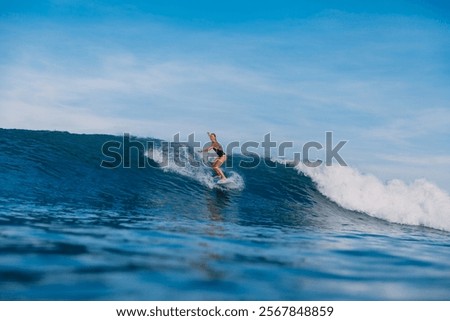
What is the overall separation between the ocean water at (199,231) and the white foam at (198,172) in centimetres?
8

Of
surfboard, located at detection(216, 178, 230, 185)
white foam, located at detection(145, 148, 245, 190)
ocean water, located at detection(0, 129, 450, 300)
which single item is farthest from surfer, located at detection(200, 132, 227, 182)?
ocean water, located at detection(0, 129, 450, 300)

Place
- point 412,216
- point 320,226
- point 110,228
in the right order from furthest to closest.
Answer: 1. point 412,216
2. point 320,226
3. point 110,228

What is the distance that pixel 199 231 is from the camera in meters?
6.17

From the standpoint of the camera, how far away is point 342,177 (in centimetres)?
1436

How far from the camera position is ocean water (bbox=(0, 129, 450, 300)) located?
3242 millimetres

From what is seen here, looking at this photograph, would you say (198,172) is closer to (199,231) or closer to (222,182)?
(222,182)

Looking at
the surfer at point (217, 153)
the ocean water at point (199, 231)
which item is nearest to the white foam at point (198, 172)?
the ocean water at point (199, 231)

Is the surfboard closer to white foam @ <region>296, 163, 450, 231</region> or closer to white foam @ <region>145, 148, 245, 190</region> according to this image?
white foam @ <region>145, 148, 245, 190</region>

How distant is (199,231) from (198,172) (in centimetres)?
638

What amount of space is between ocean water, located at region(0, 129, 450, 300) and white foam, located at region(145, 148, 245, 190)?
0.25 feet
